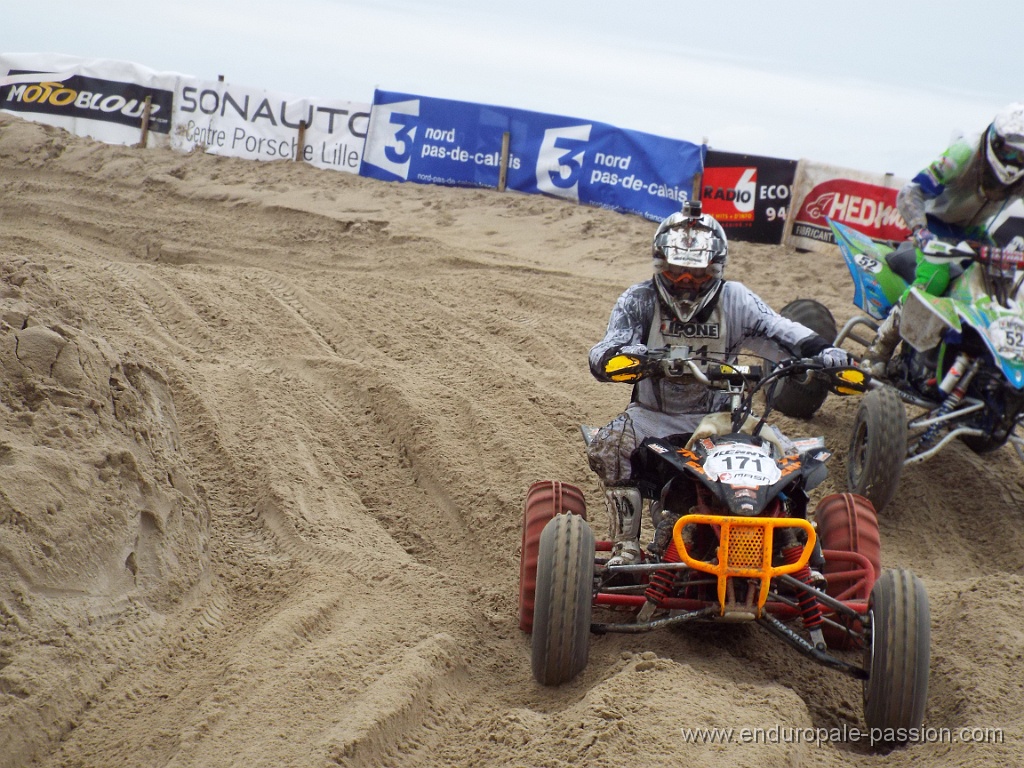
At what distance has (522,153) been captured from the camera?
47.4ft

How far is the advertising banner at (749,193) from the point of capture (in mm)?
13016

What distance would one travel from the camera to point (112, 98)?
15.7 metres

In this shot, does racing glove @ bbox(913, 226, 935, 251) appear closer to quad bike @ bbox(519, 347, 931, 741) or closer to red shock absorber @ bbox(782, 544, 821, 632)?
quad bike @ bbox(519, 347, 931, 741)

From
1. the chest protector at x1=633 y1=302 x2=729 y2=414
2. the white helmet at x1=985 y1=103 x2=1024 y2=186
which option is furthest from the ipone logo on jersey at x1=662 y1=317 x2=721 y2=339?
the white helmet at x1=985 y1=103 x2=1024 y2=186

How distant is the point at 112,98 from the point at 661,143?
817cm

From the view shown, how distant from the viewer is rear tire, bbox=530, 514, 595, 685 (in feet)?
12.0

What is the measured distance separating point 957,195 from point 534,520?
4005 mm

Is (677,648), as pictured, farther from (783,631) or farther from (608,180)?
(608,180)

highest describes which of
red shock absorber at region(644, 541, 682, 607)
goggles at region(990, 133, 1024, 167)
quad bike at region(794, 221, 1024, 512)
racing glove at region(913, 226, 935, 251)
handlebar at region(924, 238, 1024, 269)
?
goggles at region(990, 133, 1024, 167)

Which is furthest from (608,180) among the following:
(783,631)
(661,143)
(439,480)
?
(783,631)

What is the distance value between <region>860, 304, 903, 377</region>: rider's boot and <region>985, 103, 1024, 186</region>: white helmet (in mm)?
1007

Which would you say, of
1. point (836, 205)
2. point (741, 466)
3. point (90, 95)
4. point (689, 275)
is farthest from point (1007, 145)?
point (90, 95)

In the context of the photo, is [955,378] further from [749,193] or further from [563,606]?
[749,193]

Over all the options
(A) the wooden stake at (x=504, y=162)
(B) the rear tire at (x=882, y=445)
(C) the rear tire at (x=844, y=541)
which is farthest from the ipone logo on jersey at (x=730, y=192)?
(C) the rear tire at (x=844, y=541)
